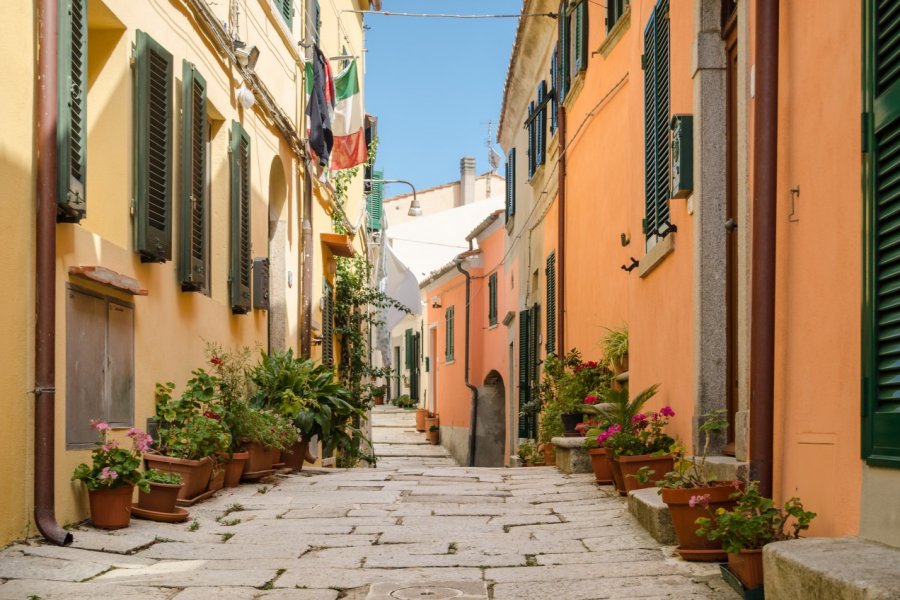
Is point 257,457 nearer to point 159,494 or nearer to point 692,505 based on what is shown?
point 159,494

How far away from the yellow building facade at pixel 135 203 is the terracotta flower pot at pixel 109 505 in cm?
12

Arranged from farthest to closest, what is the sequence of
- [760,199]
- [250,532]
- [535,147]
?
[535,147], [250,532], [760,199]

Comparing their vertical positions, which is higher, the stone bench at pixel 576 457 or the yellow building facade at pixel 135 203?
the yellow building facade at pixel 135 203

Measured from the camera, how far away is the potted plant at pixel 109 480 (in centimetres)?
592

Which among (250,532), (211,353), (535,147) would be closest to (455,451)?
(535,147)

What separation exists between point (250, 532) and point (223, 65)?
453 centimetres

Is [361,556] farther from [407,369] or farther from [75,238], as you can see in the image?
[407,369]

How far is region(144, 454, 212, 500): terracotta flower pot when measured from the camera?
22.9 feet

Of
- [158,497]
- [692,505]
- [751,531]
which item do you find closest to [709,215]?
[692,505]

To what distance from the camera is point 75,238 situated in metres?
6.04

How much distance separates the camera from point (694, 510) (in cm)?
495

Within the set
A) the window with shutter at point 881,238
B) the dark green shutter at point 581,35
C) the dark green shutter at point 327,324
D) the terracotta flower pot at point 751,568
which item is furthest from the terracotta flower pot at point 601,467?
the dark green shutter at point 327,324

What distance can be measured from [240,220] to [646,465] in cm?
457

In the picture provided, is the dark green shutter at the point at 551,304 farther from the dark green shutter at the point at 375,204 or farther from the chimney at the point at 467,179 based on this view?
the chimney at the point at 467,179
